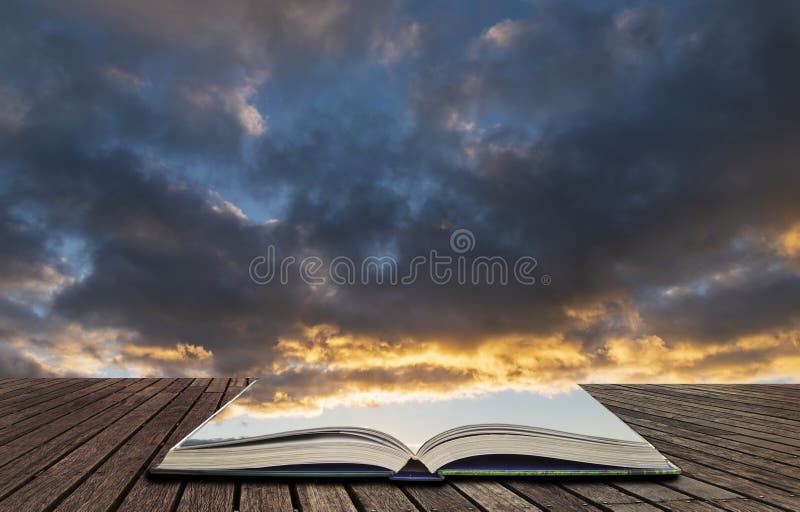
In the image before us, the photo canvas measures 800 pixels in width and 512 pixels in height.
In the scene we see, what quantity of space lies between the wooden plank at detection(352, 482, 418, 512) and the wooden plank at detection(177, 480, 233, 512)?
36 cm

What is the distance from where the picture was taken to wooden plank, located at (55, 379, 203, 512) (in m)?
1.41

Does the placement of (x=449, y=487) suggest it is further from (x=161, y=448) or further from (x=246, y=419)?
(x=161, y=448)

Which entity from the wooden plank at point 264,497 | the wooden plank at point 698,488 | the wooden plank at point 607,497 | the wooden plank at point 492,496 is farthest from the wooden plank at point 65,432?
the wooden plank at point 698,488

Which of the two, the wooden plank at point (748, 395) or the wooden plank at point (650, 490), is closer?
the wooden plank at point (650, 490)

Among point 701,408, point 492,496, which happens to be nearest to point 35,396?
point 492,496

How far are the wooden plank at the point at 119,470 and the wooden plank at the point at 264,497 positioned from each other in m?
0.36

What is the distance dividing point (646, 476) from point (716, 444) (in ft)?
3.07

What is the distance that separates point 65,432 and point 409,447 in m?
1.85

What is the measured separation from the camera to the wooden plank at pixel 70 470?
145 centimetres

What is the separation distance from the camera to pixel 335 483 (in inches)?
60.8

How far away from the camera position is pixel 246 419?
1.87 metres

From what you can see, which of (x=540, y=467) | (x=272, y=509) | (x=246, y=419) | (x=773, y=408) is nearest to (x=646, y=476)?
(x=540, y=467)

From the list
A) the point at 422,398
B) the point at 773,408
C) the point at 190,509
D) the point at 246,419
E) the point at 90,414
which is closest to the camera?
the point at 190,509

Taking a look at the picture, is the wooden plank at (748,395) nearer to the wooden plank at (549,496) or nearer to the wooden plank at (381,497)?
the wooden plank at (549,496)
